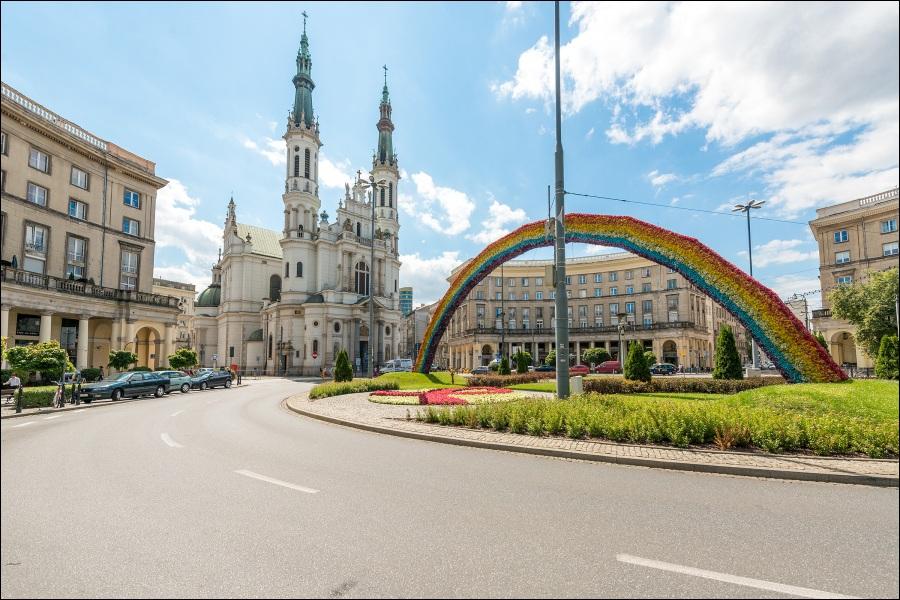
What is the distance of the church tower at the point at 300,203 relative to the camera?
226ft

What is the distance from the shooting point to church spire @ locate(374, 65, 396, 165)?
80.8 meters

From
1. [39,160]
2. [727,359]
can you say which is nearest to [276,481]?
[727,359]

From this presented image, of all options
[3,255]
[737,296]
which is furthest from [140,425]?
[3,255]

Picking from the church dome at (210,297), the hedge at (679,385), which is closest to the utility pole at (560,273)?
the hedge at (679,385)

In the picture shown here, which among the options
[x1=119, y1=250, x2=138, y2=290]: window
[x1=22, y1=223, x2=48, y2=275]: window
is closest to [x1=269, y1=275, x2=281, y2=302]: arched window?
[x1=119, y1=250, x2=138, y2=290]: window

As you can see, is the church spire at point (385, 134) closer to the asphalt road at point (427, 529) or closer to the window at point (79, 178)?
the window at point (79, 178)

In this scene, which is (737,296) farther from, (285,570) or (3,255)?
(3,255)

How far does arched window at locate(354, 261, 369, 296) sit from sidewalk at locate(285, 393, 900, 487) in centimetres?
Answer: 5964

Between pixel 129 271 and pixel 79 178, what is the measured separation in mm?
8892

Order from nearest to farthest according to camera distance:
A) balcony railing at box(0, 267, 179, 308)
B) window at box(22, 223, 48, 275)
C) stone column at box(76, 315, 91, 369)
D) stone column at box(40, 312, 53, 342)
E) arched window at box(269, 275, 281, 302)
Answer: balcony railing at box(0, 267, 179, 308) < stone column at box(40, 312, 53, 342) < window at box(22, 223, 48, 275) < stone column at box(76, 315, 91, 369) < arched window at box(269, 275, 281, 302)

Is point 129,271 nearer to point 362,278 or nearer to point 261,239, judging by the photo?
point 362,278

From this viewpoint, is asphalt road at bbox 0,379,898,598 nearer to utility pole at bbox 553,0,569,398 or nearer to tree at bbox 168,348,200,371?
utility pole at bbox 553,0,569,398

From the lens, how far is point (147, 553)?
443cm

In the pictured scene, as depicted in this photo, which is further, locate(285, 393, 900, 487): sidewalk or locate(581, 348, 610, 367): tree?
locate(581, 348, 610, 367): tree
